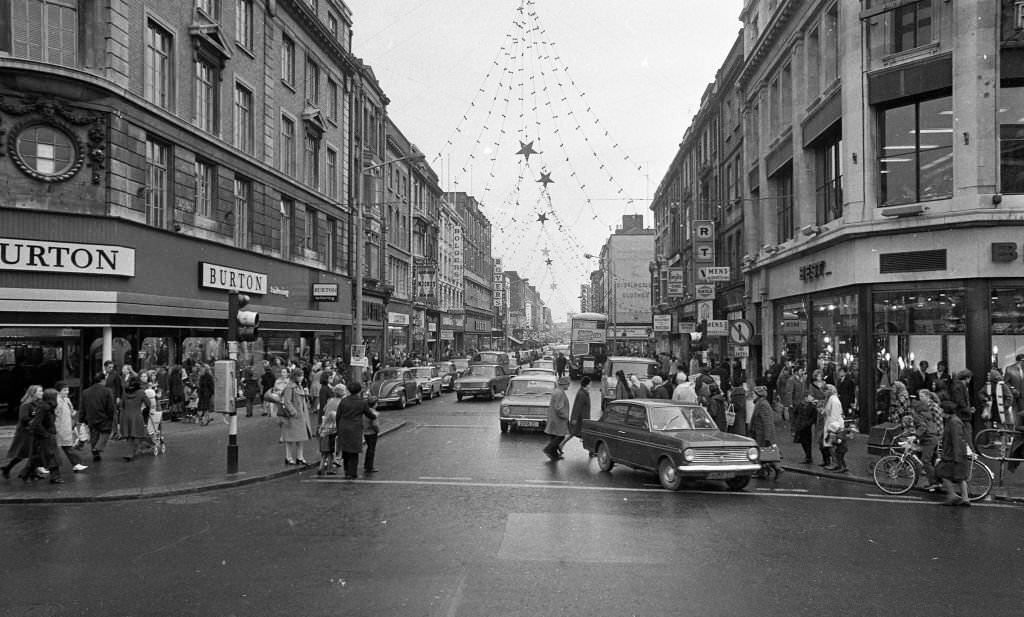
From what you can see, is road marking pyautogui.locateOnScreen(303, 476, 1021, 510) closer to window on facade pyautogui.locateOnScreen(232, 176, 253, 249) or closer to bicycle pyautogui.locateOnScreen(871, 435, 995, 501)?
bicycle pyautogui.locateOnScreen(871, 435, 995, 501)

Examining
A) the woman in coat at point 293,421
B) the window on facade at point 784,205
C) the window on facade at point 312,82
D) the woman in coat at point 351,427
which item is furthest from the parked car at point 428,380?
the woman in coat at point 351,427

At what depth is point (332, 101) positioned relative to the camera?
123 ft

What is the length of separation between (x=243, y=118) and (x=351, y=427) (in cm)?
1855

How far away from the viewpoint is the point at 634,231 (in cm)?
10131

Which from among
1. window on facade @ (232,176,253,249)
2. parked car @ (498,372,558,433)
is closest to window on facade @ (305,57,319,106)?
window on facade @ (232,176,253,249)

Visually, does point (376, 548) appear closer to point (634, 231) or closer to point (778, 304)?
point (778, 304)

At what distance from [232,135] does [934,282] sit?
73.6 ft

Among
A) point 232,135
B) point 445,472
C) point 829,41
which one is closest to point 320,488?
point 445,472

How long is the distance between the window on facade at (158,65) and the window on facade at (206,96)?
162cm

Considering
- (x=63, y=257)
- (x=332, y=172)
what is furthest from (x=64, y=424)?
(x=332, y=172)

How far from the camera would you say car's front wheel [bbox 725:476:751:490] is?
1241cm

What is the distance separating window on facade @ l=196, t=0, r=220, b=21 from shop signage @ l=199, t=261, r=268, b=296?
323 inches

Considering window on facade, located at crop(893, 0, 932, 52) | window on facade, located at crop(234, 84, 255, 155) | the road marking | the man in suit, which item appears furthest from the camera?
window on facade, located at crop(234, 84, 255, 155)

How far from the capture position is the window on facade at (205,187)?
24.3 m
